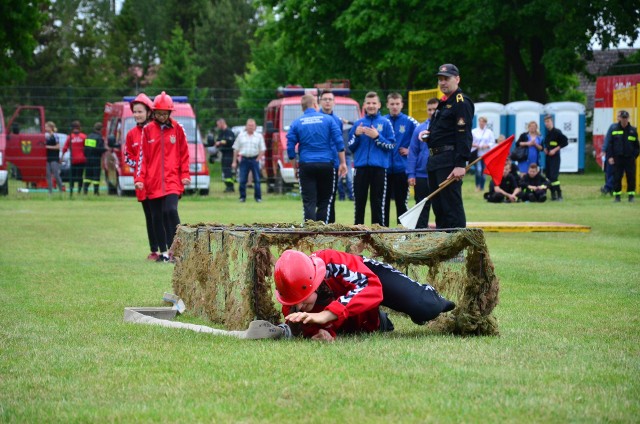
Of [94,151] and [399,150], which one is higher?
[399,150]

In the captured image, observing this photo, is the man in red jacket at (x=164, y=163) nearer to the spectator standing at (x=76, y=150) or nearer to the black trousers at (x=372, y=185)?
the black trousers at (x=372, y=185)

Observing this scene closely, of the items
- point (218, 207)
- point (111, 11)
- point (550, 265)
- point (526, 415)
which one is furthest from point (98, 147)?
point (111, 11)

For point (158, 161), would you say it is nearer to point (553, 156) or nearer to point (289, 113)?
point (553, 156)

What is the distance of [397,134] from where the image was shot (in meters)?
15.9

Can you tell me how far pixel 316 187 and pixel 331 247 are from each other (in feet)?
26.0

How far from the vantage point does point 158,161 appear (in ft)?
43.3

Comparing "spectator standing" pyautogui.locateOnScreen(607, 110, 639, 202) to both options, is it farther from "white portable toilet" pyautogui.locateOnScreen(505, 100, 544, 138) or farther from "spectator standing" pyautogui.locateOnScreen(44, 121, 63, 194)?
"white portable toilet" pyautogui.locateOnScreen(505, 100, 544, 138)

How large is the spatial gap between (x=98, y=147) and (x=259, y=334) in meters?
25.7

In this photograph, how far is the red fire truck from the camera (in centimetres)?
3481

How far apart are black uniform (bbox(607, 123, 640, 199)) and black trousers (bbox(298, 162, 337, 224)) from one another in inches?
500

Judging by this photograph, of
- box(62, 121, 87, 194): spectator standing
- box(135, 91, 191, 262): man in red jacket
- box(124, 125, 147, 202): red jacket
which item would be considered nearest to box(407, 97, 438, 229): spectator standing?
box(135, 91, 191, 262): man in red jacket

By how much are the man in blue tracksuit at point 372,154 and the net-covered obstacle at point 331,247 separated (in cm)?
633

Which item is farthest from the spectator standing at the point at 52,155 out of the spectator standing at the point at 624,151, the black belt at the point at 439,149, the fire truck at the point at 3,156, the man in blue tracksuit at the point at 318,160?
the black belt at the point at 439,149

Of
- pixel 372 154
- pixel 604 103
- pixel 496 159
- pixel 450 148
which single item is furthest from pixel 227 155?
pixel 450 148
